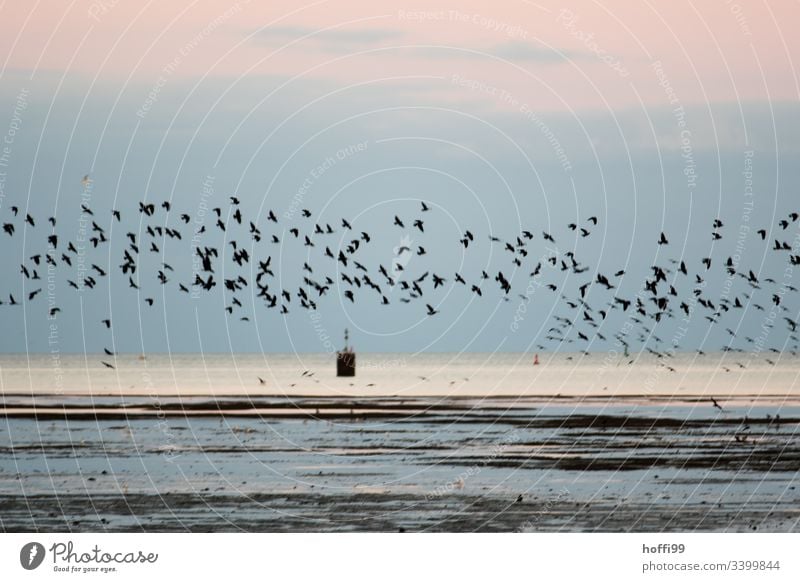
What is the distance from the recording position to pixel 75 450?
58.3m

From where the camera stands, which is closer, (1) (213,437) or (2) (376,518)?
A: (2) (376,518)

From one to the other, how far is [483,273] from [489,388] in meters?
69.5

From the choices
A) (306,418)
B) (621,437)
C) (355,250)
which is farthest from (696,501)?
(306,418)

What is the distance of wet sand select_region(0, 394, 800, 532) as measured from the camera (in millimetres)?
40094

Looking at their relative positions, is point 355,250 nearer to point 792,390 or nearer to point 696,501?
point 696,501

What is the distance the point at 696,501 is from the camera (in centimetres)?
4328

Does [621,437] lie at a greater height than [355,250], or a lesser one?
lesser

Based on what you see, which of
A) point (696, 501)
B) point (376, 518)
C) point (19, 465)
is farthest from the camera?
point (19, 465)

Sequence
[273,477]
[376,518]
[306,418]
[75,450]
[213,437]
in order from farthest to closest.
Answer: [306,418]
[213,437]
[75,450]
[273,477]
[376,518]

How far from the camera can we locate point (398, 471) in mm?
50969

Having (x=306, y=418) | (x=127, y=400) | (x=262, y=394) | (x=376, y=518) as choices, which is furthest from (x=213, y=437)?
(x=262, y=394)

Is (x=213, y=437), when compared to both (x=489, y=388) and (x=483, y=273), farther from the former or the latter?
(x=489, y=388)

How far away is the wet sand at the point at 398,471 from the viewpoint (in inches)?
1578

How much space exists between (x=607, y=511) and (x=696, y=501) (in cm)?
355
